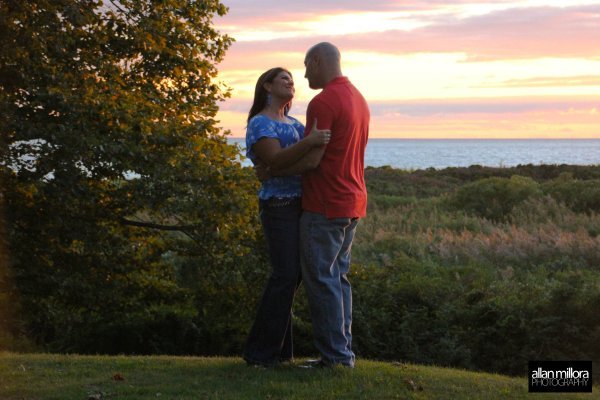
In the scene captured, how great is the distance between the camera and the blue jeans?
664 cm

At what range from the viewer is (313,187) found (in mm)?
6633

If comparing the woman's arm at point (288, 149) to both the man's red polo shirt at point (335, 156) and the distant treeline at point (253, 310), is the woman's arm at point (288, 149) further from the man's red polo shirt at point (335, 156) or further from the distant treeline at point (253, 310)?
the distant treeline at point (253, 310)

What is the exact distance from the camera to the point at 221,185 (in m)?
10.1

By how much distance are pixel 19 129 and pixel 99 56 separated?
2.14 m

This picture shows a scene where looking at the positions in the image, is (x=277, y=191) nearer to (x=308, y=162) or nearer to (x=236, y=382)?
(x=308, y=162)

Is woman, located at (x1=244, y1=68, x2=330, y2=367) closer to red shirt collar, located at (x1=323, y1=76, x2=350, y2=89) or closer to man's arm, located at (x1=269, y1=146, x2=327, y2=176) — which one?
man's arm, located at (x1=269, y1=146, x2=327, y2=176)

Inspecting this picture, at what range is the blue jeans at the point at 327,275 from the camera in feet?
21.8

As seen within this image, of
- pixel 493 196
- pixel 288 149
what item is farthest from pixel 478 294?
pixel 493 196

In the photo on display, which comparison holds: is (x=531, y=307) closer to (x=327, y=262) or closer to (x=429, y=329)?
(x=429, y=329)

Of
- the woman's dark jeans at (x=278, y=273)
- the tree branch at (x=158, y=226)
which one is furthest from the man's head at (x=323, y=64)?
the tree branch at (x=158, y=226)

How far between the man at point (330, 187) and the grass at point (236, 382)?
0.47 metres

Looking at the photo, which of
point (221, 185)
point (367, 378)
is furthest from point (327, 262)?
point (221, 185)

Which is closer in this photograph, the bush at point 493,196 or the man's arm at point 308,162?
the man's arm at point 308,162

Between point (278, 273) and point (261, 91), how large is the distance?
4.77 ft
